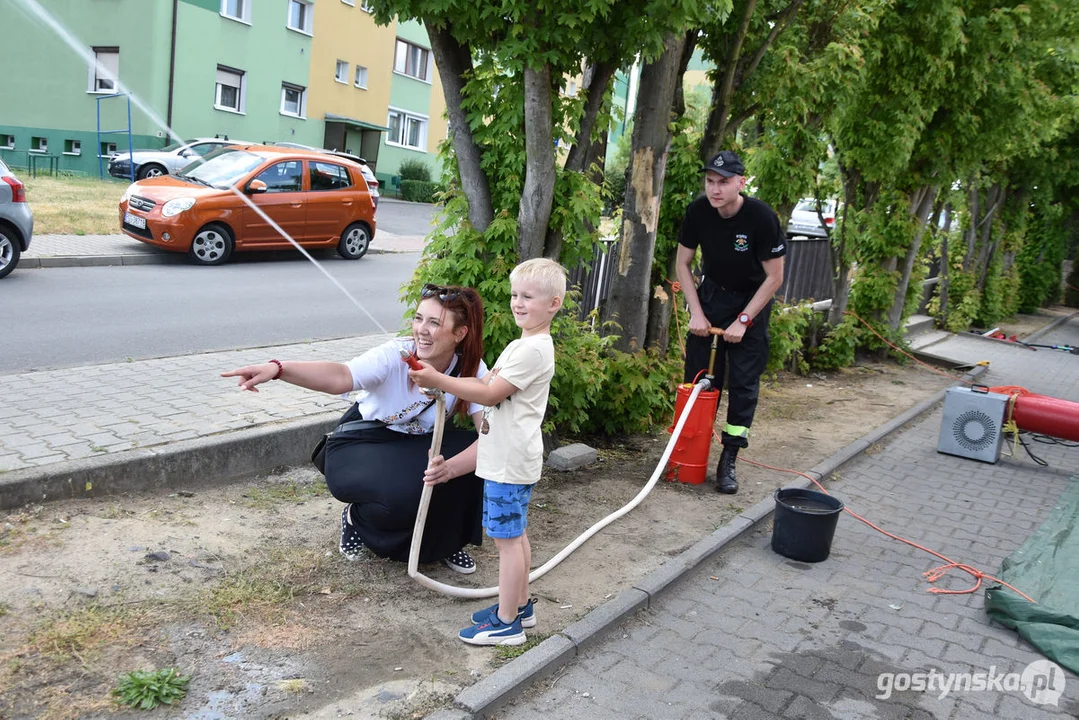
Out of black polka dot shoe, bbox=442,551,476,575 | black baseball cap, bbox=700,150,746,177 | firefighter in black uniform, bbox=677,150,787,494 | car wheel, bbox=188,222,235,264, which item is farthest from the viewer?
car wheel, bbox=188,222,235,264

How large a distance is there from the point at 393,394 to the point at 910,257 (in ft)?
34.2

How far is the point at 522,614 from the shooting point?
397 cm

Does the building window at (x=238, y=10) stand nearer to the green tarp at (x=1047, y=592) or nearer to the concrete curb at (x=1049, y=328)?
the concrete curb at (x=1049, y=328)

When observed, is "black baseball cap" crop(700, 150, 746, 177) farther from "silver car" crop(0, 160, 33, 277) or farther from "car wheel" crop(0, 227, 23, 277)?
"car wheel" crop(0, 227, 23, 277)

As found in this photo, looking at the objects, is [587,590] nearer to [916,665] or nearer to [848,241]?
[916,665]

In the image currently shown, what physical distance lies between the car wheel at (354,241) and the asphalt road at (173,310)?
5.07 feet

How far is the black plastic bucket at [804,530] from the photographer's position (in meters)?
5.13

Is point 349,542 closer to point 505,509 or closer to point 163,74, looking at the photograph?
point 505,509

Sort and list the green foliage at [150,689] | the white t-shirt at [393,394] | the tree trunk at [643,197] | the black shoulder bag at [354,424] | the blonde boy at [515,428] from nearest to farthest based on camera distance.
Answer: the green foliage at [150,689], the blonde boy at [515,428], the white t-shirt at [393,394], the black shoulder bag at [354,424], the tree trunk at [643,197]

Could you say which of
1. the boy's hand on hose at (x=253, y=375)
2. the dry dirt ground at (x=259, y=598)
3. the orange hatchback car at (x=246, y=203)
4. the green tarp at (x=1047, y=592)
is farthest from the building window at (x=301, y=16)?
the boy's hand on hose at (x=253, y=375)

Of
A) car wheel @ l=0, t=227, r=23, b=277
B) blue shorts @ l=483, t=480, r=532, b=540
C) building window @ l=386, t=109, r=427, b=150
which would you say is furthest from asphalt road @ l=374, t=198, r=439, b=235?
blue shorts @ l=483, t=480, r=532, b=540

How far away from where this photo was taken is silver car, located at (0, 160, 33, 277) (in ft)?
36.7

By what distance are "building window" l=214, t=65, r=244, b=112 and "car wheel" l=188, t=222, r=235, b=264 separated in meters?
16.7

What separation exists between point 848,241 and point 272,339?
7236mm
